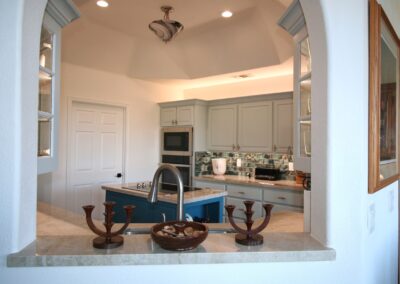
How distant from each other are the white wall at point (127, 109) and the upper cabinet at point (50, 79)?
9.20 feet

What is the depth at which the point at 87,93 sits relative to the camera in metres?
4.20

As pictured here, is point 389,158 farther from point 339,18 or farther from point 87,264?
point 87,264

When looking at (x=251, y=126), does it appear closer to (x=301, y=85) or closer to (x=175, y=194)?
(x=175, y=194)

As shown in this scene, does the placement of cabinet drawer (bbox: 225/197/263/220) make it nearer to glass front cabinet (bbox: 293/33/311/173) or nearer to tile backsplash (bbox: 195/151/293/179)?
tile backsplash (bbox: 195/151/293/179)

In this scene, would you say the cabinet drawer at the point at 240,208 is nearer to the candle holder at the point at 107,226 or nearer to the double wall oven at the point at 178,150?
the double wall oven at the point at 178,150

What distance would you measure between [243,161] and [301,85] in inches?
134

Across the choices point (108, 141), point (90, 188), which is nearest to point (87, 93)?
→ point (108, 141)

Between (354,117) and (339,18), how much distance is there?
0.42 meters

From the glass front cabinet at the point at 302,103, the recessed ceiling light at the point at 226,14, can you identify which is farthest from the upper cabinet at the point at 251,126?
the glass front cabinet at the point at 302,103

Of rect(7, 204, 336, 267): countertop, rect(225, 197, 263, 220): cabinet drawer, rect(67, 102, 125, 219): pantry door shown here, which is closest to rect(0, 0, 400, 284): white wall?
rect(7, 204, 336, 267): countertop

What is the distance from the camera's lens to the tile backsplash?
4.37 meters

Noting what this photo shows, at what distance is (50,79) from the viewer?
1359 millimetres

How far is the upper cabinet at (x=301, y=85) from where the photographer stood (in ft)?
4.53

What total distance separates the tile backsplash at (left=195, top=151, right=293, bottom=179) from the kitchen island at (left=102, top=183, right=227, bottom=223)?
1627 millimetres
